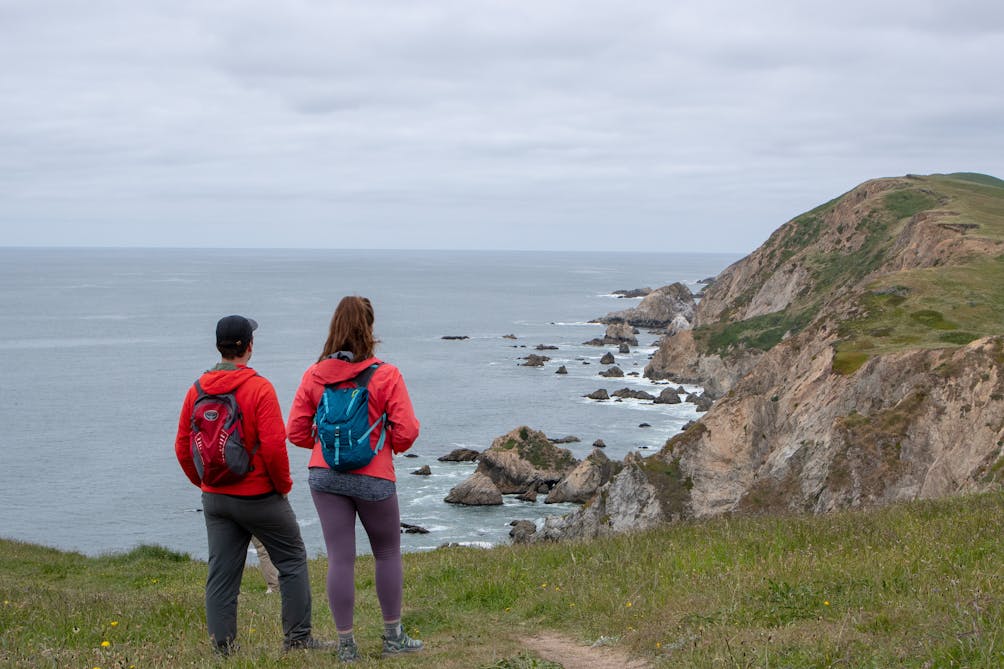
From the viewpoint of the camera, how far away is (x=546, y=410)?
76625 millimetres

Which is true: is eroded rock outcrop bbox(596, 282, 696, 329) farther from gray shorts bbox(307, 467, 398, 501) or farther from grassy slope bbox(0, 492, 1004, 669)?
gray shorts bbox(307, 467, 398, 501)

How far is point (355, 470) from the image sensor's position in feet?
22.5

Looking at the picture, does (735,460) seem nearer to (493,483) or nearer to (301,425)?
(493,483)

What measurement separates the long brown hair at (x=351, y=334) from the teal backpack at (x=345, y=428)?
30 centimetres

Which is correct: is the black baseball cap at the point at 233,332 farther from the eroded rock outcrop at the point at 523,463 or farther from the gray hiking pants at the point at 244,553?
the eroded rock outcrop at the point at 523,463

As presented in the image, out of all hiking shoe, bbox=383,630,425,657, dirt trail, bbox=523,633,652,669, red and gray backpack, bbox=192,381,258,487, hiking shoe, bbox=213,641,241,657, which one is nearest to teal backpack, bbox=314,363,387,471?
red and gray backpack, bbox=192,381,258,487

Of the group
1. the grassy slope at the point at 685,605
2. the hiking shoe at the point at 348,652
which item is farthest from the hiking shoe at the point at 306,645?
the hiking shoe at the point at 348,652

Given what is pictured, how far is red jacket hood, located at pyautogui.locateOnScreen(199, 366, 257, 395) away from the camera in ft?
22.7

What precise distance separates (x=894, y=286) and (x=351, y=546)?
143ft

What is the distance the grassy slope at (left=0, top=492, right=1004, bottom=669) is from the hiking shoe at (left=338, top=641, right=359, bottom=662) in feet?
0.51

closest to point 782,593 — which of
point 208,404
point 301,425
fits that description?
point 301,425

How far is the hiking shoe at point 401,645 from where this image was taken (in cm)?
727

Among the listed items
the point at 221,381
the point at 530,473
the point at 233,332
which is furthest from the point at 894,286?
the point at 221,381

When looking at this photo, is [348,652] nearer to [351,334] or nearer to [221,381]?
[221,381]
